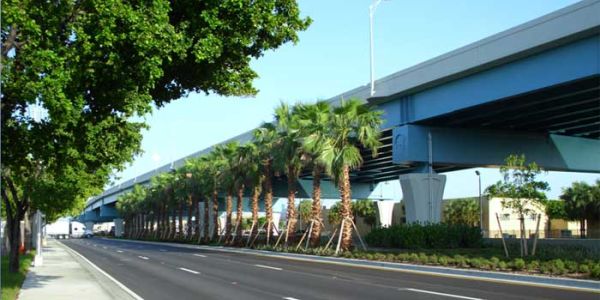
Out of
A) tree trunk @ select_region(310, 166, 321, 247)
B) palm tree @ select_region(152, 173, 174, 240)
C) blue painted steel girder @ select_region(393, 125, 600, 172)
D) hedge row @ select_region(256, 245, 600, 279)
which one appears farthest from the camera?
palm tree @ select_region(152, 173, 174, 240)

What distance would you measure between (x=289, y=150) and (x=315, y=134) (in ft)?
14.4

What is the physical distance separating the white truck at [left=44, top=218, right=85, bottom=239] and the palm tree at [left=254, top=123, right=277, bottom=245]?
7583cm

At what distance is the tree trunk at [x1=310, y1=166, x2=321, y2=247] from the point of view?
1471 inches

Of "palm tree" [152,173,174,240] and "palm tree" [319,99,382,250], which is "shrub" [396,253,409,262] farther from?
"palm tree" [152,173,174,240]

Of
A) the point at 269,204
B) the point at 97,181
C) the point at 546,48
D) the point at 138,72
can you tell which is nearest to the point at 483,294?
the point at 138,72

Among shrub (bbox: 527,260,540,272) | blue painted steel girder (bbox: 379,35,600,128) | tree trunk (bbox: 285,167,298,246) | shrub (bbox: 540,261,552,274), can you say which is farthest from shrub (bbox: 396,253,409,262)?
tree trunk (bbox: 285,167,298,246)

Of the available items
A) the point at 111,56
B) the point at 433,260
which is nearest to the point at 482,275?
the point at 433,260

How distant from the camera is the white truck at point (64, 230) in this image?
384 feet

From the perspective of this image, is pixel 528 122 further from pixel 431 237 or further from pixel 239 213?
pixel 239 213

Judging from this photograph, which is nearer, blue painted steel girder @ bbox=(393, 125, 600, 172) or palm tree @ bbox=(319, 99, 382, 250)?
palm tree @ bbox=(319, 99, 382, 250)

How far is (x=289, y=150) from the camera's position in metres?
38.9

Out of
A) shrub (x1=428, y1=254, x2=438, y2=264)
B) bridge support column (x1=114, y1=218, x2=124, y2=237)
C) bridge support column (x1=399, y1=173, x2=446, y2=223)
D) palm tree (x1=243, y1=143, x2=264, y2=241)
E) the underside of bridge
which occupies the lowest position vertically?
bridge support column (x1=114, y1=218, x2=124, y2=237)

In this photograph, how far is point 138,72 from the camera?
10.3 m

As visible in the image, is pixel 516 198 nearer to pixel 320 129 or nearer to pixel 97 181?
pixel 320 129
